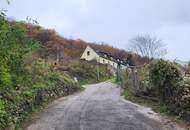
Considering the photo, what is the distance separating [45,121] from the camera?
19.6 meters

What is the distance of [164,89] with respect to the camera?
23.7 metres

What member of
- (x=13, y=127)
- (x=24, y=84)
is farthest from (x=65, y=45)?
(x=13, y=127)

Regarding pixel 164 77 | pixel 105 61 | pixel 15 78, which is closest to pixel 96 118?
pixel 15 78

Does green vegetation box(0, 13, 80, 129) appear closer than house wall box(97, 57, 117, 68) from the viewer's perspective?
Yes

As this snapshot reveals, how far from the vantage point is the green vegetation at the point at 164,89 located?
20328 mm

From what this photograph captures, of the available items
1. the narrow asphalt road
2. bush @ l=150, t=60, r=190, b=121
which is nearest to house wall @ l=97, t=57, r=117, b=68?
bush @ l=150, t=60, r=190, b=121

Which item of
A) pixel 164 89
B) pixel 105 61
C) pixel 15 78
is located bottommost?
pixel 164 89

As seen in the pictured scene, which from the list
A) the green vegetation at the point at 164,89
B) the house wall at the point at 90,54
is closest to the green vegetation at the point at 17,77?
the green vegetation at the point at 164,89

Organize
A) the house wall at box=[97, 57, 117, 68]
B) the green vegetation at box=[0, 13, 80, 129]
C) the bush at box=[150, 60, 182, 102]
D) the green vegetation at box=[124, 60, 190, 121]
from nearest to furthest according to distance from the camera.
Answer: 1. the green vegetation at box=[0, 13, 80, 129]
2. the green vegetation at box=[124, 60, 190, 121]
3. the bush at box=[150, 60, 182, 102]
4. the house wall at box=[97, 57, 117, 68]

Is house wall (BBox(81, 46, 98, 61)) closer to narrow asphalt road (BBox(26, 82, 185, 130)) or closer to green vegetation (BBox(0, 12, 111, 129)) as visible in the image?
green vegetation (BBox(0, 12, 111, 129))

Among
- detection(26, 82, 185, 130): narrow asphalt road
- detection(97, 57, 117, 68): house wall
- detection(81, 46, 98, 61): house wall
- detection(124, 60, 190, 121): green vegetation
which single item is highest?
detection(81, 46, 98, 61): house wall

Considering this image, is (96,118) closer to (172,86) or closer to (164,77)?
(172,86)

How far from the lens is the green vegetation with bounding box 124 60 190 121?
20.3m

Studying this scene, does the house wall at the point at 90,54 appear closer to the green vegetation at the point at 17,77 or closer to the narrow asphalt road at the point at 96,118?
the green vegetation at the point at 17,77
